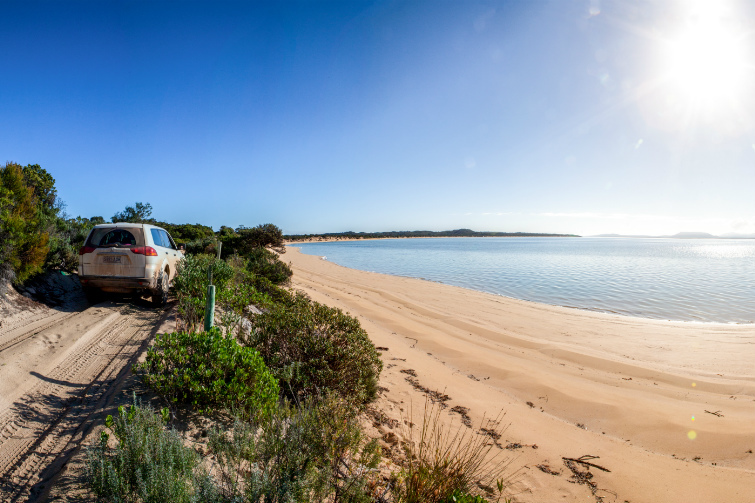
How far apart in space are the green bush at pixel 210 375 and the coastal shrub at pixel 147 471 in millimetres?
827

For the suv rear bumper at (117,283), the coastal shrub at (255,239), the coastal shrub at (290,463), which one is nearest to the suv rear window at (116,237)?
the suv rear bumper at (117,283)

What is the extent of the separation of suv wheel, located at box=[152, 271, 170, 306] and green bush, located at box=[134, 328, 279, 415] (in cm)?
460

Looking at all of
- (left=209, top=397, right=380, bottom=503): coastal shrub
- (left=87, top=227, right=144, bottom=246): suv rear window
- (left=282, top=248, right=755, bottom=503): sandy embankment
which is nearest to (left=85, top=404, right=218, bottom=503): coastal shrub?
(left=209, top=397, right=380, bottom=503): coastal shrub

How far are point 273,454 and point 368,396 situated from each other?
2482 mm

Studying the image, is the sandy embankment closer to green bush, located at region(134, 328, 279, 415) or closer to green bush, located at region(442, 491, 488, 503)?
green bush, located at region(442, 491, 488, 503)

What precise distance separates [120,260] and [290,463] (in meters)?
7.26

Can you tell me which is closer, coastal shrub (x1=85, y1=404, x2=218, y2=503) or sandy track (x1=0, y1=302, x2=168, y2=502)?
coastal shrub (x1=85, y1=404, x2=218, y2=503)

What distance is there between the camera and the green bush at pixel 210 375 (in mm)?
3549

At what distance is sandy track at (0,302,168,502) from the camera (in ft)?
9.57

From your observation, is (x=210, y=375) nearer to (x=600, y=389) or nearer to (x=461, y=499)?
(x=461, y=499)

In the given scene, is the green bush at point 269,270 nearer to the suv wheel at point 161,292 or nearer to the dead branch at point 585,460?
the suv wheel at point 161,292

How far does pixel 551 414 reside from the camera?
5.81 m

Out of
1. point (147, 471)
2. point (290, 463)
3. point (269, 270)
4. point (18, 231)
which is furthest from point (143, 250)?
point (269, 270)

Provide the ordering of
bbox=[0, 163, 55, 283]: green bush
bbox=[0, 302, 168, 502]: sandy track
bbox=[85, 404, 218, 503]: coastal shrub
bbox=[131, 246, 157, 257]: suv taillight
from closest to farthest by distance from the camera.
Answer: bbox=[85, 404, 218, 503]: coastal shrub
bbox=[0, 302, 168, 502]: sandy track
bbox=[0, 163, 55, 283]: green bush
bbox=[131, 246, 157, 257]: suv taillight
